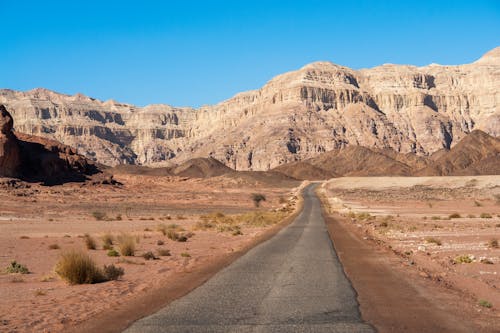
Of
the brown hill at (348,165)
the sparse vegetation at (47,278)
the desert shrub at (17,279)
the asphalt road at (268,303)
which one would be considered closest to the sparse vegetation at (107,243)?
the desert shrub at (17,279)

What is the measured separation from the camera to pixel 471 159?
151m

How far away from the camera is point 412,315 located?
9516 mm

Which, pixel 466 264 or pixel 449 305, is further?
pixel 466 264

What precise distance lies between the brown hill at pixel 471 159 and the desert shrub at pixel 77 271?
133235mm

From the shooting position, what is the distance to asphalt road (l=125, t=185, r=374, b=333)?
859cm

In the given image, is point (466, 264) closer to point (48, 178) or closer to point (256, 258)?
point (256, 258)

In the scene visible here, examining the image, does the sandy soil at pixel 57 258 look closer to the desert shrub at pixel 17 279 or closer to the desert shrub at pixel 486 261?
the desert shrub at pixel 17 279

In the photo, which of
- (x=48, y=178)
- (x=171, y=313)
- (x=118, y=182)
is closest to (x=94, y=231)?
(x=171, y=313)

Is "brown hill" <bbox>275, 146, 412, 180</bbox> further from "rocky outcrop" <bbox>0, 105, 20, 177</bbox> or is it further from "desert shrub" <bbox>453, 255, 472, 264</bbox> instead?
"desert shrub" <bbox>453, 255, 472, 264</bbox>

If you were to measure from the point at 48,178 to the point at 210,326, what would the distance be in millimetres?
88281

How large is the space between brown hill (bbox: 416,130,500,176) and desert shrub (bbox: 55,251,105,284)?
437 ft

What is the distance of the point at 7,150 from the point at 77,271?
76473 millimetres

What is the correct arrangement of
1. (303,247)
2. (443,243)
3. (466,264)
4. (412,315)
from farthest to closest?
(443,243)
(303,247)
(466,264)
(412,315)

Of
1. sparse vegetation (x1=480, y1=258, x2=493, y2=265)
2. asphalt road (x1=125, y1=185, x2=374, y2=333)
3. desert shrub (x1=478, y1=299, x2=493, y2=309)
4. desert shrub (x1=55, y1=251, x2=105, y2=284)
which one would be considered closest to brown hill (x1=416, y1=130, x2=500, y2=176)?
sparse vegetation (x1=480, y1=258, x2=493, y2=265)
